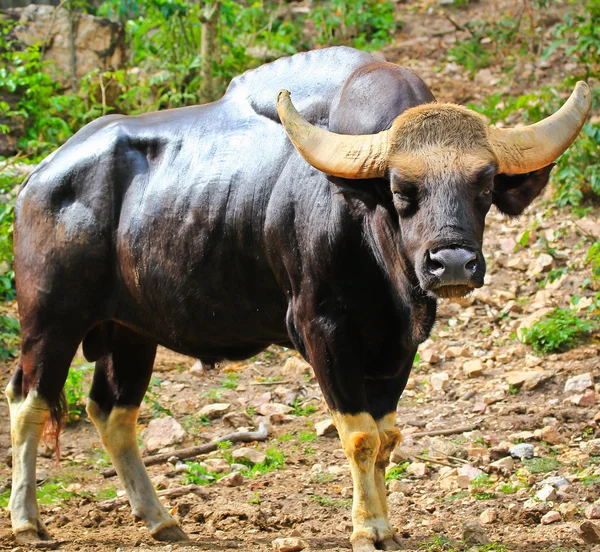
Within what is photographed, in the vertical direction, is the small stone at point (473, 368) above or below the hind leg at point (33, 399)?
below

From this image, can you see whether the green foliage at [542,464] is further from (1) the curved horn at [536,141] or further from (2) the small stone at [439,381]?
(1) the curved horn at [536,141]

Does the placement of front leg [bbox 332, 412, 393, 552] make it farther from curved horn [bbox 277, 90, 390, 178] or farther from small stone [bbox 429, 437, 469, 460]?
small stone [bbox 429, 437, 469, 460]

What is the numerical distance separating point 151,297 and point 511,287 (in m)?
4.74

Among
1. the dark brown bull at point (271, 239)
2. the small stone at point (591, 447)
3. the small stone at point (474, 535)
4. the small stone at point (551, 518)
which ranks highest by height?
the dark brown bull at point (271, 239)

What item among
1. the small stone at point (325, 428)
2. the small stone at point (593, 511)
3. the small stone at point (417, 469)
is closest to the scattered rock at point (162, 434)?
the small stone at point (325, 428)

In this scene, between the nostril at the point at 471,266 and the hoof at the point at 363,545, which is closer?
the nostril at the point at 471,266

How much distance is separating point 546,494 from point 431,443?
1273 mm

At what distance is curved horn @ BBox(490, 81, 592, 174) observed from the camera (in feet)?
15.3

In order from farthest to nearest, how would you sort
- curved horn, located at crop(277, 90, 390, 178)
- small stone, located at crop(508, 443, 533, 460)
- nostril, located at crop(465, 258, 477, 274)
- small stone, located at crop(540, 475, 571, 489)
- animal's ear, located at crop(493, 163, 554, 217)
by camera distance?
small stone, located at crop(508, 443, 533, 460), small stone, located at crop(540, 475, 571, 489), animal's ear, located at crop(493, 163, 554, 217), curved horn, located at crop(277, 90, 390, 178), nostril, located at crop(465, 258, 477, 274)

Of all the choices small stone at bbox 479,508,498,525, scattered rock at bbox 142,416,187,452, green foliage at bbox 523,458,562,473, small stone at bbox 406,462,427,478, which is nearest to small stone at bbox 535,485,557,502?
small stone at bbox 479,508,498,525

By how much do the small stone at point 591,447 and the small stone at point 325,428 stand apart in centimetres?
187

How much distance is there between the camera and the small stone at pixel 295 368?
8.63m

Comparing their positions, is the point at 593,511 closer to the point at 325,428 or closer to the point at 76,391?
the point at 325,428

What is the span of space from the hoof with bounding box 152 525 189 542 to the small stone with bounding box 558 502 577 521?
2.24 meters
